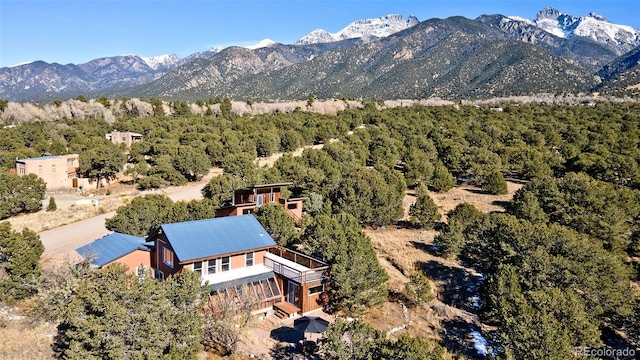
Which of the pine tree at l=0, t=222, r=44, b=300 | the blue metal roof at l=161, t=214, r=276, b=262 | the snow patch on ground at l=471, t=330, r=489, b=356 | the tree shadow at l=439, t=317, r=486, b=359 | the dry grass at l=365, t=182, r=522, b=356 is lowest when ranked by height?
the snow patch on ground at l=471, t=330, r=489, b=356

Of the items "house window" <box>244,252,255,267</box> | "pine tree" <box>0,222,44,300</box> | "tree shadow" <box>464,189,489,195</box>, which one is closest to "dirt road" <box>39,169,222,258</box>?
"pine tree" <box>0,222,44,300</box>

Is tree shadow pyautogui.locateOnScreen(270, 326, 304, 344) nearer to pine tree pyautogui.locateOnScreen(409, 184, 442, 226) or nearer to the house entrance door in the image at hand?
the house entrance door

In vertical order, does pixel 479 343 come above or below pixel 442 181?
below

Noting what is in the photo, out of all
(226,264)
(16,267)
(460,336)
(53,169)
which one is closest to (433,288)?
(460,336)

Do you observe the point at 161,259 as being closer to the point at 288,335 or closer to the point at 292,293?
the point at 292,293

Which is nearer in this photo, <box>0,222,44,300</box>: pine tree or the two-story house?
<box>0,222,44,300</box>: pine tree

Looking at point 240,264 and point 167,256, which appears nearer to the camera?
point 167,256

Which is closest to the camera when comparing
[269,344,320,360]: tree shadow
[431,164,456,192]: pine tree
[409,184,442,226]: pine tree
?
[269,344,320,360]: tree shadow
